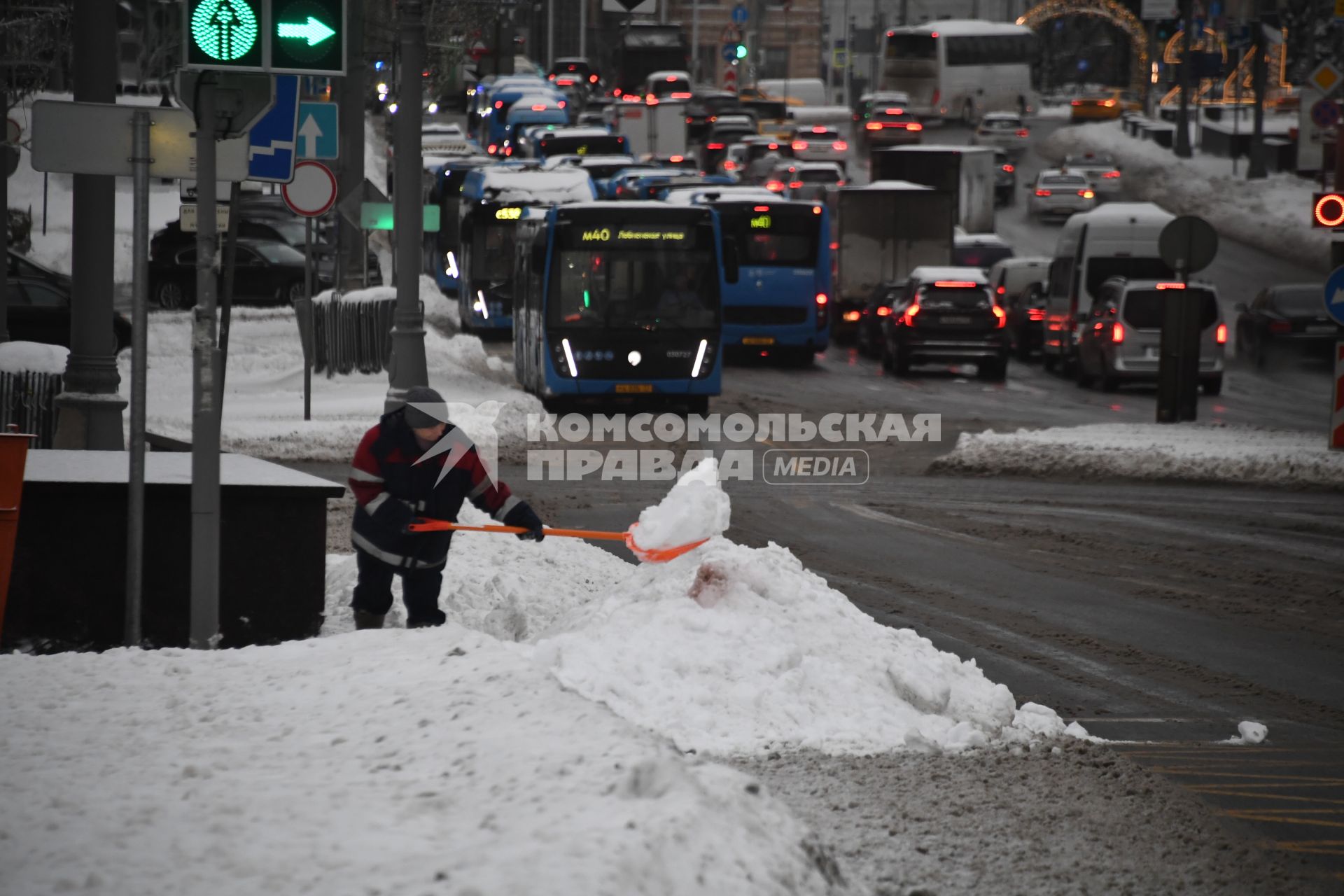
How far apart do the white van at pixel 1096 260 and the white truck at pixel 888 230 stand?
5297 mm

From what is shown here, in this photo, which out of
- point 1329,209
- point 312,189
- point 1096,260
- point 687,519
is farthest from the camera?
point 1096,260

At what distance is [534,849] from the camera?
189 inches

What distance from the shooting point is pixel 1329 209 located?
18.5 m

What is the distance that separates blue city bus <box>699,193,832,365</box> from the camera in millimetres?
31484

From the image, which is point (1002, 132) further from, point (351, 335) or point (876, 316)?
point (351, 335)

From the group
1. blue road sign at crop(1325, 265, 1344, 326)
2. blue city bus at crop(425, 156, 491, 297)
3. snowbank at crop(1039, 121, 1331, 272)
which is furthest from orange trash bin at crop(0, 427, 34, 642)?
snowbank at crop(1039, 121, 1331, 272)

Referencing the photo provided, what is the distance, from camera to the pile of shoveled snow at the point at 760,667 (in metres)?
7.50

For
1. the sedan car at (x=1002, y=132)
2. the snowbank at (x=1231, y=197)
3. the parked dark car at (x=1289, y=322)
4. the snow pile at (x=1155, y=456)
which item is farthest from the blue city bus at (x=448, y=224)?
the sedan car at (x=1002, y=132)

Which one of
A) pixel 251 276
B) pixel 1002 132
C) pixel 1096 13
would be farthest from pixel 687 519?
pixel 1096 13

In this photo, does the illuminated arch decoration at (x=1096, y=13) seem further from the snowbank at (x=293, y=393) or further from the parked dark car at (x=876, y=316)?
the snowbank at (x=293, y=393)

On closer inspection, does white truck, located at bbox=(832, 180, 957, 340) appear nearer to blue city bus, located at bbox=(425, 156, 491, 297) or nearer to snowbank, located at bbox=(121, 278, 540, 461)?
blue city bus, located at bbox=(425, 156, 491, 297)

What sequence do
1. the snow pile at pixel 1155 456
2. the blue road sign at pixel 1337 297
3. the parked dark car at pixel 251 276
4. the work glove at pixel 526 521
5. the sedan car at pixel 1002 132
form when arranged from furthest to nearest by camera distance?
the sedan car at pixel 1002 132 < the parked dark car at pixel 251 276 < the blue road sign at pixel 1337 297 < the snow pile at pixel 1155 456 < the work glove at pixel 526 521

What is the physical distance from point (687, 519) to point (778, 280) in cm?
2292

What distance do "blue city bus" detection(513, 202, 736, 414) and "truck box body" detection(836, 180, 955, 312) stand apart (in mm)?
12801
